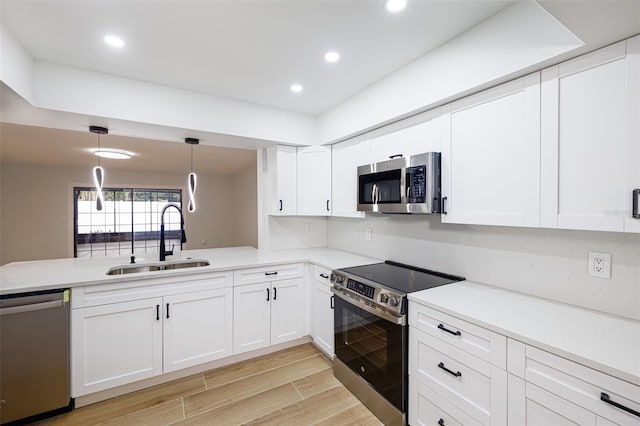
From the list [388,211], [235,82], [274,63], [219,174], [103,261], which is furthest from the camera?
[219,174]

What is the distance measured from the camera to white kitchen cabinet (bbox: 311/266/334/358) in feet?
8.34

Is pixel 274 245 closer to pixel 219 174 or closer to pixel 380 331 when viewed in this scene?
pixel 380 331

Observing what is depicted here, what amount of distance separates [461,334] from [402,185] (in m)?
1.06

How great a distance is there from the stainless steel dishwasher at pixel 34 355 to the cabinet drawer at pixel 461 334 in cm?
242

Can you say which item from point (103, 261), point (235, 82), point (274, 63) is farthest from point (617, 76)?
point (103, 261)

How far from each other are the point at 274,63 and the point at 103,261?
245 cm

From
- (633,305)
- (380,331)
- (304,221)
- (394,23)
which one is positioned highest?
(394,23)

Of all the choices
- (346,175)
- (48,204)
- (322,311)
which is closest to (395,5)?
(346,175)

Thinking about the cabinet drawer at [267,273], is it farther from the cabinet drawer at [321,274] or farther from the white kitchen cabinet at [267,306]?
the cabinet drawer at [321,274]

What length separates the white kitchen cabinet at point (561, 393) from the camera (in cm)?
95

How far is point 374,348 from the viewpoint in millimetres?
1935

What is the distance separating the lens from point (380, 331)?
1.86 meters

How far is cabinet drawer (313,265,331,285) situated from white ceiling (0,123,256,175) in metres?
3.04

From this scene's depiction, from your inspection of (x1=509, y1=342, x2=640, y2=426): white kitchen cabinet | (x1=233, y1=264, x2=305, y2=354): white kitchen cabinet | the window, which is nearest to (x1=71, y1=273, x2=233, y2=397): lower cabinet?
(x1=233, y1=264, x2=305, y2=354): white kitchen cabinet
